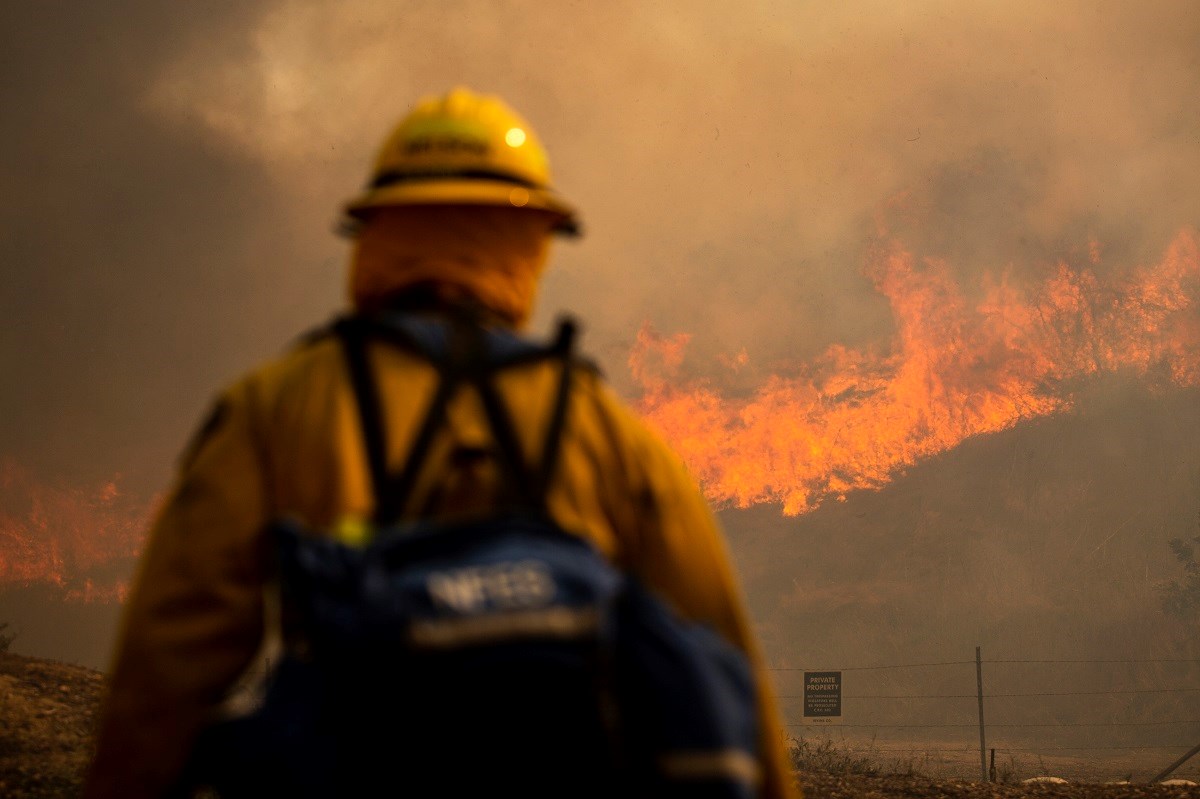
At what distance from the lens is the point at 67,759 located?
31.9ft

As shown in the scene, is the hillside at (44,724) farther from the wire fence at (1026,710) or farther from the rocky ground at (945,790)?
the wire fence at (1026,710)

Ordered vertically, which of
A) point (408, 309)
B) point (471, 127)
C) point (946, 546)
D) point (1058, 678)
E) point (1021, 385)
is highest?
point (1021, 385)

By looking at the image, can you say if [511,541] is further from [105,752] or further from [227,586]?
[105,752]

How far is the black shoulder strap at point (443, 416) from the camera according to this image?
1.81 m

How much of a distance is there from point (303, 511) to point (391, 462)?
16cm

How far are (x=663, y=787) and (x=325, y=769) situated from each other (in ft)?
1.48

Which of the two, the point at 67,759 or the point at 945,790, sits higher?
the point at 945,790

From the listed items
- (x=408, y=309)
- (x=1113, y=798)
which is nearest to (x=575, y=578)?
(x=408, y=309)

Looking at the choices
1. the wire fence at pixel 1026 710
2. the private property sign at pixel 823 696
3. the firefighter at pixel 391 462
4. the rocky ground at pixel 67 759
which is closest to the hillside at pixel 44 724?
the rocky ground at pixel 67 759

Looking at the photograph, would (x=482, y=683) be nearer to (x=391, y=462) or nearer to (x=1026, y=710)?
(x=391, y=462)

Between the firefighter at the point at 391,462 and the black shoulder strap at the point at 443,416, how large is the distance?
0.09ft

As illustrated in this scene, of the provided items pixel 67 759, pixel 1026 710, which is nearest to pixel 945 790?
pixel 67 759

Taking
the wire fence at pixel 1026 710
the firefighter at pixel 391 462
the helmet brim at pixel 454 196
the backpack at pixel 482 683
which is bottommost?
the backpack at pixel 482 683

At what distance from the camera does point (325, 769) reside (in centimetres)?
155
